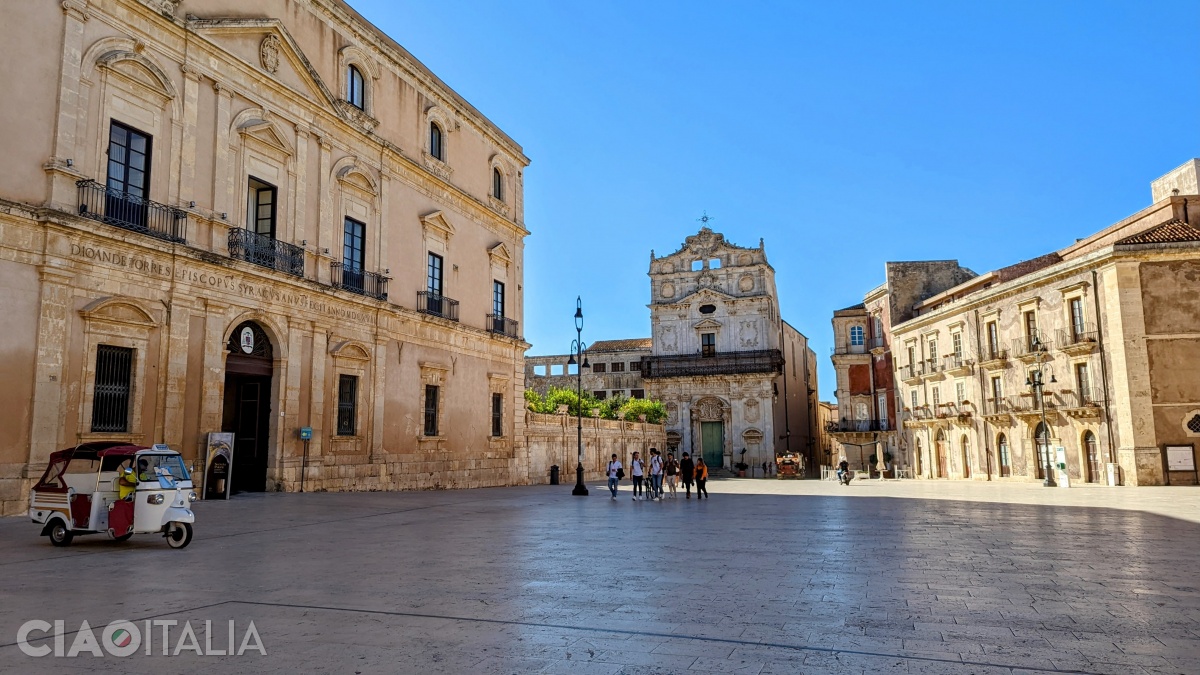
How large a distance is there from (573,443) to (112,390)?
77.3ft

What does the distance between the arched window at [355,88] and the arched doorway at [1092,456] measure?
101 ft

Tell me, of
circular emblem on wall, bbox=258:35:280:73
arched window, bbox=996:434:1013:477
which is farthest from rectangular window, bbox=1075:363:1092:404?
circular emblem on wall, bbox=258:35:280:73

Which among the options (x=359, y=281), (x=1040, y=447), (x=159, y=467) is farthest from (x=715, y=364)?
(x=159, y=467)

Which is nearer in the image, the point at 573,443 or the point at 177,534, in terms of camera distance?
the point at 177,534

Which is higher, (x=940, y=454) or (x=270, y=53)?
(x=270, y=53)

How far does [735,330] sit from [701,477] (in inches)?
1413

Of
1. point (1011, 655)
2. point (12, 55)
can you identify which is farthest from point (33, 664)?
point (12, 55)

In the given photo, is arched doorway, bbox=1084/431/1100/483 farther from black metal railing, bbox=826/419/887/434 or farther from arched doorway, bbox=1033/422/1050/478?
black metal railing, bbox=826/419/887/434

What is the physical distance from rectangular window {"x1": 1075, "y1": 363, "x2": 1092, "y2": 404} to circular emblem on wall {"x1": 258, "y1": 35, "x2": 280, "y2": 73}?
3217 cm

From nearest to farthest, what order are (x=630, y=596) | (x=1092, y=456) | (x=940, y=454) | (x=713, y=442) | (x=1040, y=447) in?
Answer: (x=630, y=596)
(x=1092, y=456)
(x=1040, y=447)
(x=940, y=454)
(x=713, y=442)

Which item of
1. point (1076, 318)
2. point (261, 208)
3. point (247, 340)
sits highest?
point (261, 208)

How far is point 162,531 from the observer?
10031mm

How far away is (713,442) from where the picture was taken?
5712 centimetres

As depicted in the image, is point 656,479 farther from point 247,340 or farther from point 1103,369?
point 1103,369
